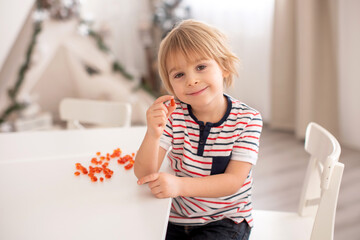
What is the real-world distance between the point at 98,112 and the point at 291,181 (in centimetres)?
146

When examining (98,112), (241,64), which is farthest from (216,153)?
(241,64)

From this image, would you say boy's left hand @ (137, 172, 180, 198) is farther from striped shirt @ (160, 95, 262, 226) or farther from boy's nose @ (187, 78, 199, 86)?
boy's nose @ (187, 78, 199, 86)

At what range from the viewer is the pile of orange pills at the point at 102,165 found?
1023mm

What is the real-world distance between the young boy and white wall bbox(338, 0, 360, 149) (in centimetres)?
201

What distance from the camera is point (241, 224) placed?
1.07 meters

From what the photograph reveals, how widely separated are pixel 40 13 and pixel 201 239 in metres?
3.24

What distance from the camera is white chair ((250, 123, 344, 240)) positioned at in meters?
0.95

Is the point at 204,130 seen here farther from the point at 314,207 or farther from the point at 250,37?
the point at 250,37

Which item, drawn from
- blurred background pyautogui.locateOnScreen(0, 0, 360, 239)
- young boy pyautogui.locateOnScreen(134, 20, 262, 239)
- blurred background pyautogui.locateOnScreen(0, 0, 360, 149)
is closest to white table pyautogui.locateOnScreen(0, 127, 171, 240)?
young boy pyautogui.locateOnScreen(134, 20, 262, 239)

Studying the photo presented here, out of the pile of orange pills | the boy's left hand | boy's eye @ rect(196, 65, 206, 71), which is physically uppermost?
boy's eye @ rect(196, 65, 206, 71)

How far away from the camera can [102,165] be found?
3.53ft

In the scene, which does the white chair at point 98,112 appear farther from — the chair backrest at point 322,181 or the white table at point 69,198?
the chair backrest at point 322,181

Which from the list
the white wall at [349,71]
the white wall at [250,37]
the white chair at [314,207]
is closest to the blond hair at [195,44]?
the white chair at [314,207]

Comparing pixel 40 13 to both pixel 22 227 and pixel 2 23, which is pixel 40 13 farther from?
pixel 22 227
